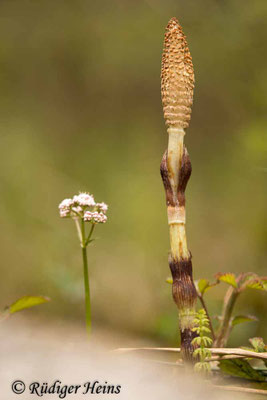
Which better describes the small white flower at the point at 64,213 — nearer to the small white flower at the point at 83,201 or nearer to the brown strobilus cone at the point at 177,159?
the small white flower at the point at 83,201

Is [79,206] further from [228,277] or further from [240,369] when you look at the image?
[240,369]

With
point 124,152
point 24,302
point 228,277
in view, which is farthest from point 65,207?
point 124,152

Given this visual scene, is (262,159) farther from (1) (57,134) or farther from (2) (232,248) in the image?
(1) (57,134)

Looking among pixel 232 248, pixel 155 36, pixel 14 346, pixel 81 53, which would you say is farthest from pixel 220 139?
pixel 14 346

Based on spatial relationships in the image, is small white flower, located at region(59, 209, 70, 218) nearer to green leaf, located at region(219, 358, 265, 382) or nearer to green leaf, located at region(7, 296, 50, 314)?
green leaf, located at region(7, 296, 50, 314)

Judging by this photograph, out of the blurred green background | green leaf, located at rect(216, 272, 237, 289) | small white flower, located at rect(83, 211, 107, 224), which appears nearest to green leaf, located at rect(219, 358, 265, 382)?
green leaf, located at rect(216, 272, 237, 289)

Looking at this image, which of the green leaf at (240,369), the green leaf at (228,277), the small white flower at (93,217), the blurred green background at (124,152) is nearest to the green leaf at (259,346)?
the green leaf at (240,369)
